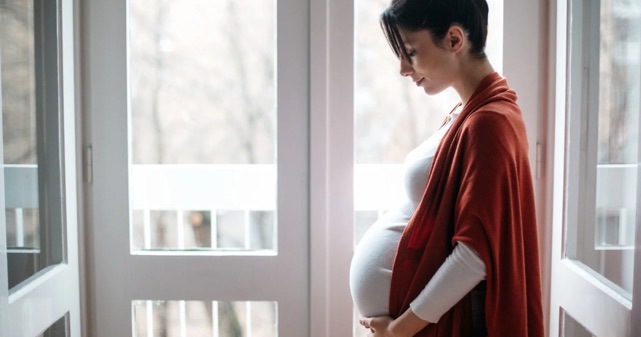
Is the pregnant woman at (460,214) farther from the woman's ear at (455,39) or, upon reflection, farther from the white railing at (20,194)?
the white railing at (20,194)

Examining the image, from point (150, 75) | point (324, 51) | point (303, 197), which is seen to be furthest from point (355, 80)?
point (150, 75)

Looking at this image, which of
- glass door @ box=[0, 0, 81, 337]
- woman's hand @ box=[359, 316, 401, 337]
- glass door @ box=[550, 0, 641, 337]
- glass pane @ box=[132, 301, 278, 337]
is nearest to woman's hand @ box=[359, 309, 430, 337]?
woman's hand @ box=[359, 316, 401, 337]

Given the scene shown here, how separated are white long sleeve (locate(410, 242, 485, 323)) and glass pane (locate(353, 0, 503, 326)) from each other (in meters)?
0.57

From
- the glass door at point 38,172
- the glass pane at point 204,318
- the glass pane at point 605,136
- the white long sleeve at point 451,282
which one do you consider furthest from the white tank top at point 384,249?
the glass door at point 38,172

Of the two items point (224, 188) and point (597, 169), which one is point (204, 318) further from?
point (597, 169)

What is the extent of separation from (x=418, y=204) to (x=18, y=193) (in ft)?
2.85

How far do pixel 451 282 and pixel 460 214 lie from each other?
0.40 ft

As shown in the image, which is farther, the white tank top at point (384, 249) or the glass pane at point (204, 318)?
the glass pane at point (204, 318)

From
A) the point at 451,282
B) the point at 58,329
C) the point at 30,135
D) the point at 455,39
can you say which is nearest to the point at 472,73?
the point at 455,39

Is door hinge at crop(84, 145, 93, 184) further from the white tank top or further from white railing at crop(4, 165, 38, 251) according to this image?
the white tank top

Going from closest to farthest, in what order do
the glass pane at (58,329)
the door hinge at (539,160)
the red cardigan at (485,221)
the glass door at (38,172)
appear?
the red cardigan at (485,221)
the glass door at (38,172)
the glass pane at (58,329)
the door hinge at (539,160)

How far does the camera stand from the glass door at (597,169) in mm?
1292

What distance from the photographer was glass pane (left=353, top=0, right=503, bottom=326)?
68.5 inches

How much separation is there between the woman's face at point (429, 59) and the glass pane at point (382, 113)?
44 centimetres
